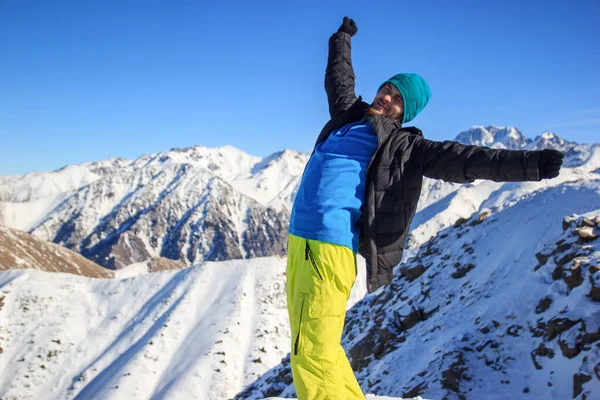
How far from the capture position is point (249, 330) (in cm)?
4856

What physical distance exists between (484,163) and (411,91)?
1.21 m

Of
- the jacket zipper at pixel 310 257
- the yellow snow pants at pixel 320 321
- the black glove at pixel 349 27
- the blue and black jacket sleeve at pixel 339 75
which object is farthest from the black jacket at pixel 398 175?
the black glove at pixel 349 27

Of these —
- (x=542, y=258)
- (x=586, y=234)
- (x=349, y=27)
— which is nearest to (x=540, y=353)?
(x=542, y=258)

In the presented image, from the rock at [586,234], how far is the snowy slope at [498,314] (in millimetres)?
31

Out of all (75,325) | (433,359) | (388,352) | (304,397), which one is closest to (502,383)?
(433,359)

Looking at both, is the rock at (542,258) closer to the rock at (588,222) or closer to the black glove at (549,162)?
the rock at (588,222)

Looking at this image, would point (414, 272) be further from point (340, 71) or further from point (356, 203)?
point (356, 203)

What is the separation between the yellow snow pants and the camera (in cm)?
354

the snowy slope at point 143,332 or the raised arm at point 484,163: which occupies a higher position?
the raised arm at point 484,163

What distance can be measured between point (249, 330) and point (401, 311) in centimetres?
3502

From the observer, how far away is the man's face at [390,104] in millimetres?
4180

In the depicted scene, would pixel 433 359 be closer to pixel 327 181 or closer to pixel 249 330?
pixel 327 181

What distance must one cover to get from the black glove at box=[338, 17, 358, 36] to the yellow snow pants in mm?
3253

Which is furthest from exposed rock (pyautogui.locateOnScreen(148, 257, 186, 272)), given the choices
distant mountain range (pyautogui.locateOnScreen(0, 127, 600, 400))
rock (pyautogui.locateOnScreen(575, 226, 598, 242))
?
rock (pyautogui.locateOnScreen(575, 226, 598, 242))
